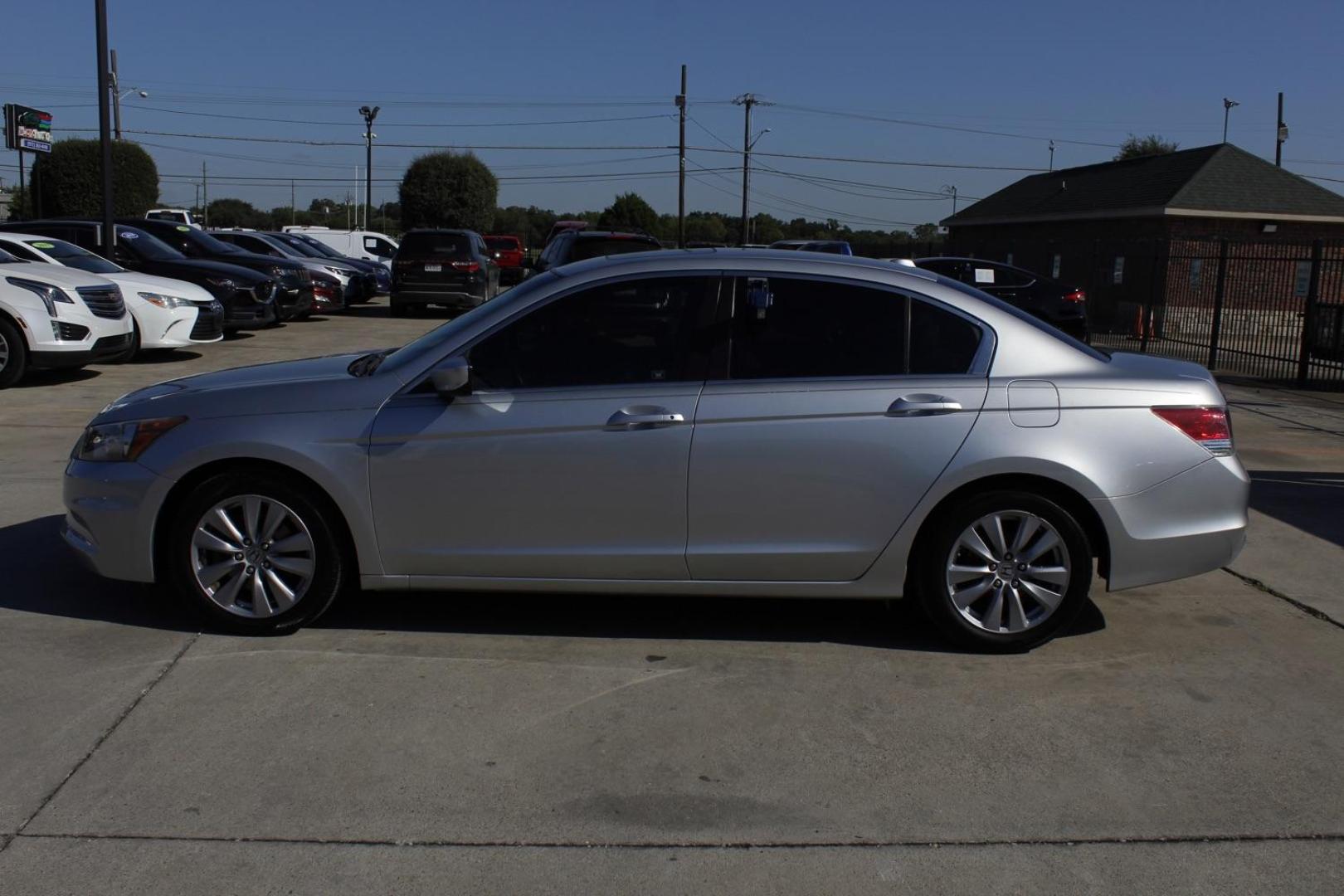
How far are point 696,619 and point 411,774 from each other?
1927 millimetres

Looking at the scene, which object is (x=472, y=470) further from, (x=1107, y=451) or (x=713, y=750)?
(x=1107, y=451)

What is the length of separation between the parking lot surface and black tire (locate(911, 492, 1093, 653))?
0.45 ft

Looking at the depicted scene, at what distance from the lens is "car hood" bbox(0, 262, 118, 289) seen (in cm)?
1249

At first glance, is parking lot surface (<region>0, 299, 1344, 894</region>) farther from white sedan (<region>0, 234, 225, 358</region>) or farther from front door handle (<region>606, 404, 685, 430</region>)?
white sedan (<region>0, 234, 225, 358</region>)

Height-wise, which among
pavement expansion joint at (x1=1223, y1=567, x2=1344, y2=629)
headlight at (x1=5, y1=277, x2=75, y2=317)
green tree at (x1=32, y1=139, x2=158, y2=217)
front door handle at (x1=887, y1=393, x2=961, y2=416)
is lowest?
pavement expansion joint at (x1=1223, y1=567, x2=1344, y2=629)

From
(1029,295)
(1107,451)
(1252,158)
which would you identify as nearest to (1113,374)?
(1107,451)

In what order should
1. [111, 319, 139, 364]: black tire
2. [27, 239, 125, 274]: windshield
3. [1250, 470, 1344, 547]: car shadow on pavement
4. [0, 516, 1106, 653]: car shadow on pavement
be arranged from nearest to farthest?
[0, 516, 1106, 653]: car shadow on pavement
[1250, 470, 1344, 547]: car shadow on pavement
[111, 319, 139, 364]: black tire
[27, 239, 125, 274]: windshield

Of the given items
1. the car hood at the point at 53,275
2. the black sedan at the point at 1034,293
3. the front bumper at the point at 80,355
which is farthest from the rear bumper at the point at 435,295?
the front bumper at the point at 80,355

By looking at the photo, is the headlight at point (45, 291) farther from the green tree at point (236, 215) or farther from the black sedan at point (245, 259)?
the green tree at point (236, 215)

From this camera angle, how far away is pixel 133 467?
519 centimetres

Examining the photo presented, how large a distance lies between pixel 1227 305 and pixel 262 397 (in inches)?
1162

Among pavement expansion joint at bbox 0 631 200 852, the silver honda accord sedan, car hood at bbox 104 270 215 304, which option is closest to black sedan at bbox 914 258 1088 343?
car hood at bbox 104 270 215 304

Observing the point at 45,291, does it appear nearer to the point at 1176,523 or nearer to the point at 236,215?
the point at 1176,523

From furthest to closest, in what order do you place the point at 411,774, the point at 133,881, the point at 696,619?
the point at 696,619 → the point at 411,774 → the point at 133,881
